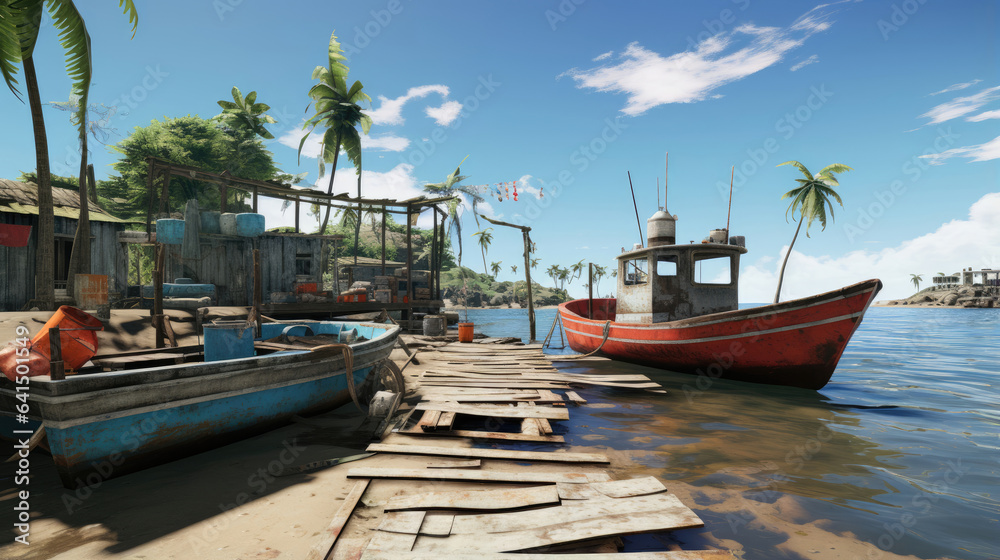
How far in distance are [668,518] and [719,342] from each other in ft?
21.6

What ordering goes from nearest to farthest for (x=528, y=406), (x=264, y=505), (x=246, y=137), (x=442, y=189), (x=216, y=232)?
(x=264, y=505) < (x=528, y=406) < (x=216, y=232) < (x=246, y=137) < (x=442, y=189)

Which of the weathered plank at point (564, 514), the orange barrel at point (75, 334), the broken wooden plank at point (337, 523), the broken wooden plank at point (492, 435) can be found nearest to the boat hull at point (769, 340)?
the broken wooden plank at point (492, 435)

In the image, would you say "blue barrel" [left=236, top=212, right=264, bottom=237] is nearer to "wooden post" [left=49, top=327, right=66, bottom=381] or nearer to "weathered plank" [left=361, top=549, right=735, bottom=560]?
"wooden post" [left=49, top=327, right=66, bottom=381]

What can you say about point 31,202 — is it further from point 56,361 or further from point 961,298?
point 961,298

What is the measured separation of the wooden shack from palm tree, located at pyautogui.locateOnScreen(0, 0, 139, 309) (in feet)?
15.7

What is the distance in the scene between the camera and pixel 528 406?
6.54 m

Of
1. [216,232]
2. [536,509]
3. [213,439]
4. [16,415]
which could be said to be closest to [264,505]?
[213,439]

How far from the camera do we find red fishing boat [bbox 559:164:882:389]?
25.8 feet

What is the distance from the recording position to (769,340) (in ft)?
27.4

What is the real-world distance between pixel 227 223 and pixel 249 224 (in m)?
0.72

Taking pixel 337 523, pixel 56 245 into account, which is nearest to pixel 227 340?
pixel 337 523

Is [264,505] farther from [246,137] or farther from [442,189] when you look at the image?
[442,189]

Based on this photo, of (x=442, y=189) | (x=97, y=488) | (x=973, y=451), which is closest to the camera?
(x=97, y=488)

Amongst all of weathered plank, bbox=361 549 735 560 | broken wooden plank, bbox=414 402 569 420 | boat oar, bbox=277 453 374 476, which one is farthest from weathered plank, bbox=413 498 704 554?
broken wooden plank, bbox=414 402 569 420
